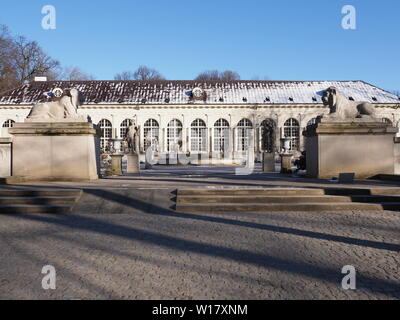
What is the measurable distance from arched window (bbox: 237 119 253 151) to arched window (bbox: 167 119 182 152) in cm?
763

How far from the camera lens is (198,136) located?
43500mm

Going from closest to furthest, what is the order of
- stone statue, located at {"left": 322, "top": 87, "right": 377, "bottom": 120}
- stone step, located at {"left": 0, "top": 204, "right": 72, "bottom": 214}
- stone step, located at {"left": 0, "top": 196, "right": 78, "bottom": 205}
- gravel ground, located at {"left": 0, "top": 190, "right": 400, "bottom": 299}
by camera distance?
1. gravel ground, located at {"left": 0, "top": 190, "right": 400, "bottom": 299}
2. stone step, located at {"left": 0, "top": 204, "right": 72, "bottom": 214}
3. stone step, located at {"left": 0, "top": 196, "right": 78, "bottom": 205}
4. stone statue, located at {"left": 322, "top": 87, "right": 377, "bottom": 120}

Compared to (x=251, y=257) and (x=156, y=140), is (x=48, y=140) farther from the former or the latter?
(x=156, y=140)

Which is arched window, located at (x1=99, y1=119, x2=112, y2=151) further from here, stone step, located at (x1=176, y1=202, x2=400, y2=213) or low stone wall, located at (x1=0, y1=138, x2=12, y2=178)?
stone step, located at (x1=176, y1=202, x2=400, y2=213)

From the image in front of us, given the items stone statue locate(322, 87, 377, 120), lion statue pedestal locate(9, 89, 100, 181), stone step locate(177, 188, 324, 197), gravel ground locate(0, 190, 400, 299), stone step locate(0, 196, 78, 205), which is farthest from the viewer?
stone statue locate(322, 87, 377, 120)

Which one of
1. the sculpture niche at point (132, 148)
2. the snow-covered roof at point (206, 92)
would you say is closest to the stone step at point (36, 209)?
the sculpture niche at point (132, 148)

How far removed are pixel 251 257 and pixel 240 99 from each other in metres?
39.3

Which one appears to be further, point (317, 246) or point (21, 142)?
point (21, 142)

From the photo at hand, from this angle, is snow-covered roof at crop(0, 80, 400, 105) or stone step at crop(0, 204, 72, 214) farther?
snow-covered roof at crop(0, 80, 400, 105)

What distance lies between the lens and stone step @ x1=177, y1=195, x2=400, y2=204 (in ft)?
23.5

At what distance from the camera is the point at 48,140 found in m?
10.7

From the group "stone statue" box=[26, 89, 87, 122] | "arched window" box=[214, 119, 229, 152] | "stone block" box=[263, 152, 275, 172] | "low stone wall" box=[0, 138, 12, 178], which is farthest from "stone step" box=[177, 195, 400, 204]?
"arched window" box=[214, 119, 229, 152]

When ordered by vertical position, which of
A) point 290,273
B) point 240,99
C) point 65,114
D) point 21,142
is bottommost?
point 290,273

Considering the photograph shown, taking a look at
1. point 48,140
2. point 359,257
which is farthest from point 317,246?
point 48,140
